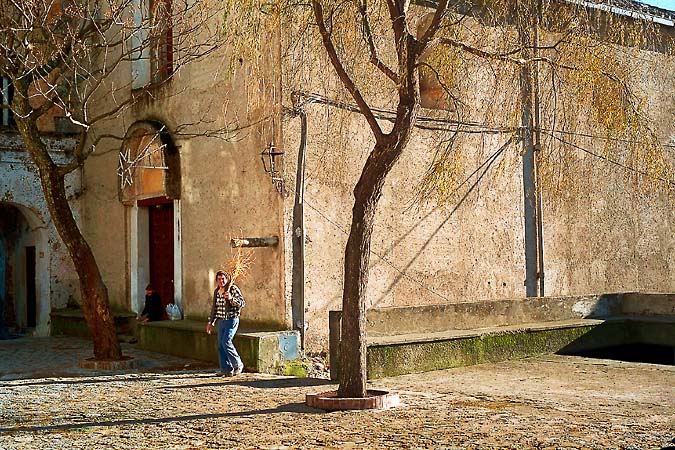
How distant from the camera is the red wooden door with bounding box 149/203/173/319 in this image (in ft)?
59.3

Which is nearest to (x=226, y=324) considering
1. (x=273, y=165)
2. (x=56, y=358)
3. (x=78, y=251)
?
(x=273, y=165)

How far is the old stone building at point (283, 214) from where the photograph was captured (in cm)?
1467

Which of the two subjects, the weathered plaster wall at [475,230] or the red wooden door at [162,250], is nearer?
the weathered plaster wall at [475,230]

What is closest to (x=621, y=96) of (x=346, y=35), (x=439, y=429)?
(x=346, y=35)

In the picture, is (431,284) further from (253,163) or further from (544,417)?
(544,417)

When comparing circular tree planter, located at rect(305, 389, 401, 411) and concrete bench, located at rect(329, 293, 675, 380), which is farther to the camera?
concrete bench, located at rect(329, 293, 675, 380)

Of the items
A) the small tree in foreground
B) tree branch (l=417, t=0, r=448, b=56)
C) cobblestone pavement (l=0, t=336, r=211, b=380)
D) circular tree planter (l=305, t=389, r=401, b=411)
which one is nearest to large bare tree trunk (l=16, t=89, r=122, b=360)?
cobblestone pavement (l=0, t=336, r=211, b=380)

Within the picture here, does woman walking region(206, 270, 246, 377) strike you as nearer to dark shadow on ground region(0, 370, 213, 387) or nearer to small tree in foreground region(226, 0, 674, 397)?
dark shadow on ground region(0, 370, 213, 387)

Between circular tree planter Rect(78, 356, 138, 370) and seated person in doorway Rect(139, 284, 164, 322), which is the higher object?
seated person in doorway Rect(139, 284, 164, 322)

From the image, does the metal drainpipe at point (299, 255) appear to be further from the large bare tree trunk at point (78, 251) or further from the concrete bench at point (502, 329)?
the large bare tree trunk at point (78, 251)

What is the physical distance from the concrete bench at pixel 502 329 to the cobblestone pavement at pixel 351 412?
1.26 ft

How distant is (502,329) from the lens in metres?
14.8

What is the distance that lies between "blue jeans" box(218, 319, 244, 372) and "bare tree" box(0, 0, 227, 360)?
2134mm

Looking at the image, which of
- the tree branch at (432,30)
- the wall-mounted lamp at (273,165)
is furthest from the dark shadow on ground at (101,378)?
the tree branch at (432,30)
